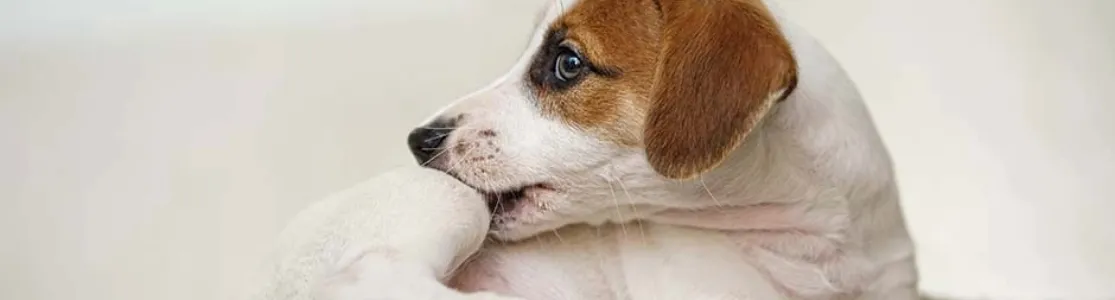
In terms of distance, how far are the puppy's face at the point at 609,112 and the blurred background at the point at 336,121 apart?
436 millimetres

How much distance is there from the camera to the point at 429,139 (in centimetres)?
116

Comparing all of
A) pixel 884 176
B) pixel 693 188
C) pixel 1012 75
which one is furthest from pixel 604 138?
pixel 1012 75

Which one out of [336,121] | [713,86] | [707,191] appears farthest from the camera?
[336,121]

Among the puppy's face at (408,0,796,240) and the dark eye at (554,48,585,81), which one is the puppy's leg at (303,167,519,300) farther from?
the dark eye at (554,48,585,81)

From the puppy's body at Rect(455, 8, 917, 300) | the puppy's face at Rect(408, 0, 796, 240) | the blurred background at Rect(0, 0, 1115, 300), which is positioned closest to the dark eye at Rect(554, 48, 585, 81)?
the puppy's face at Rect(408, 0, 796, 240)

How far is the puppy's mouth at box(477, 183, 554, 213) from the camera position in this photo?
1138 mm

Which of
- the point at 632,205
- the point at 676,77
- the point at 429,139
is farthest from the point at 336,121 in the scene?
the point at 676,77

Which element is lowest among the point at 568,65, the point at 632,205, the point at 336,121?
the point at 336,121

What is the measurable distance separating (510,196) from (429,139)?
0.10 m

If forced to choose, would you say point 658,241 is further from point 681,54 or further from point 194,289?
point 194,289

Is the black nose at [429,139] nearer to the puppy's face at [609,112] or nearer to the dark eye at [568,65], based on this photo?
the puppy's face at [609,112]

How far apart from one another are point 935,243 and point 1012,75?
1.00 feet

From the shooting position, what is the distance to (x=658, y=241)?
1.19 metres

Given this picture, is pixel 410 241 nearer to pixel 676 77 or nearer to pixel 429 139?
pixel 429 139
